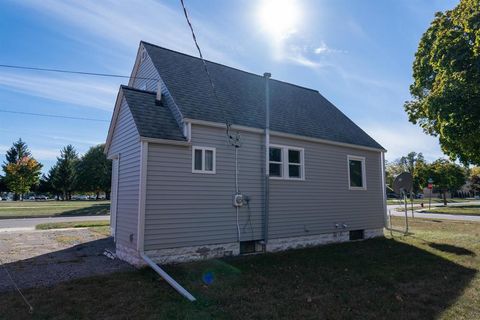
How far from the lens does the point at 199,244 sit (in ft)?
25.9

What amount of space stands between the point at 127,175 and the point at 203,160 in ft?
7.05

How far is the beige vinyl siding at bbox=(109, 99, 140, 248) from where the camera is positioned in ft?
25.2

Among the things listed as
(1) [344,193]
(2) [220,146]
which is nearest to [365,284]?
(2) [220,146]

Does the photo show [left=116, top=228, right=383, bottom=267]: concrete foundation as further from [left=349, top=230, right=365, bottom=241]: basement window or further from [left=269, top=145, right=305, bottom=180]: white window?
[left=269, top=145, right=305, bottom=180]: white window

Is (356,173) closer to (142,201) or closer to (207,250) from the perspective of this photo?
(207,250)

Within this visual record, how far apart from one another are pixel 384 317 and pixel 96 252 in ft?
26.3

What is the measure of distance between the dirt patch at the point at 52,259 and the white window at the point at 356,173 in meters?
8.62

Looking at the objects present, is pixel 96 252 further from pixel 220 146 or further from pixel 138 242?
pixel 220 146

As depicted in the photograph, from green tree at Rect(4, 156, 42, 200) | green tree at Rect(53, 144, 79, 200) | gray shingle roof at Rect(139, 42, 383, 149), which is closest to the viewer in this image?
gray shingle roof at Rect(139, 42, 383, 149)

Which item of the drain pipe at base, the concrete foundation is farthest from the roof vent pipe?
the drain pipe at base

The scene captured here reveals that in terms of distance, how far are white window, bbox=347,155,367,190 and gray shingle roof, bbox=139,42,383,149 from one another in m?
0.73

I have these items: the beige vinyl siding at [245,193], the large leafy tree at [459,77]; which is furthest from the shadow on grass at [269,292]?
the large leafy tree at [459,77]

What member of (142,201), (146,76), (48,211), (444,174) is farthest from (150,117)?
(444,174)

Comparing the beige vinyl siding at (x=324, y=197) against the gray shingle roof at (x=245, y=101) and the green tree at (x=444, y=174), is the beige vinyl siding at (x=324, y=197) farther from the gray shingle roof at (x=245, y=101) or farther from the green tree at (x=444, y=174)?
the green tree at (x=444, y=174)
